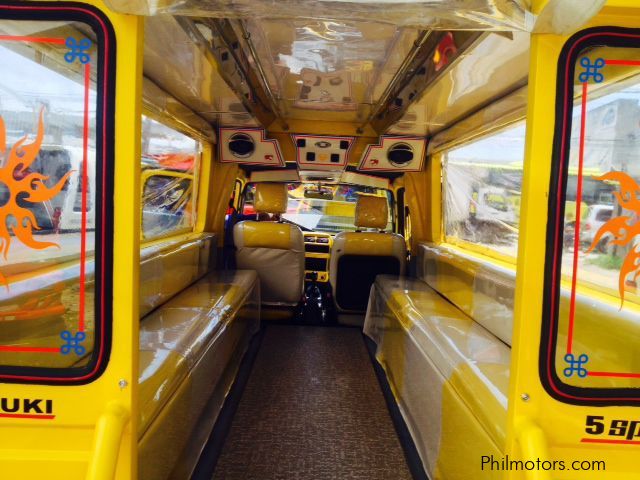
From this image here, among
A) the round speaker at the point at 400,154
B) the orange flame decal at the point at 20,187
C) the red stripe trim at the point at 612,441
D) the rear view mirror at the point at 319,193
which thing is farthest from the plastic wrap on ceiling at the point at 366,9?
the rear view mirror at the point at 319,193

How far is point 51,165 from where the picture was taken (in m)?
1.30

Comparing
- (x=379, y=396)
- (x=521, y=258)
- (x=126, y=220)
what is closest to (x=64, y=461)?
(x=126, y=220)

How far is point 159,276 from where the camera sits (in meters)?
3.43

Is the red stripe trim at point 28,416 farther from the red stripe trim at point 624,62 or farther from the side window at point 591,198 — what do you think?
the red stripe trim at point 624,62

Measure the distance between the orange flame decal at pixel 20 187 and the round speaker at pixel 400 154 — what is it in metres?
3.87

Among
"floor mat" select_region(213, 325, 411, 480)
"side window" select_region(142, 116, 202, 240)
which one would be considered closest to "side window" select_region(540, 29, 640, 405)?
"floor mat" select_region(213, 325, 411, 480)

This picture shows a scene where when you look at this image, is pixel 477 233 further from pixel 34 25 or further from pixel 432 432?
pixel 34 25

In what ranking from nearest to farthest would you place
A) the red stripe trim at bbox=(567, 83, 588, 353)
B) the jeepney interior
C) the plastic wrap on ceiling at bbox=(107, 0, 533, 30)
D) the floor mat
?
the plastic wrap on ceiling at bbox=(107, 0, 533, 30) → the red stripe trim at bbox=(567, 83, 588, 353) → the jeepney interior → the floor mat

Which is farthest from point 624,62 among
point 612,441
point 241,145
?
point 241,145

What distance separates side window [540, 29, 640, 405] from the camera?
129cm

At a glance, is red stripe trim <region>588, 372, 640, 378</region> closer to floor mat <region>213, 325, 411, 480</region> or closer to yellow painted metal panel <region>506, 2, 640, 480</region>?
yellow painted metal panel <region>506, 2, 640, 480</region>

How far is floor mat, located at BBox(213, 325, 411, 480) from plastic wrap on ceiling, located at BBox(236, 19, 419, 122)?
7.80 feet

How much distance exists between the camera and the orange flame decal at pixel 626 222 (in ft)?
4.37

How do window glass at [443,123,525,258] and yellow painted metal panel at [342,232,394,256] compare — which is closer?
window glass at [443,123,525,258]
